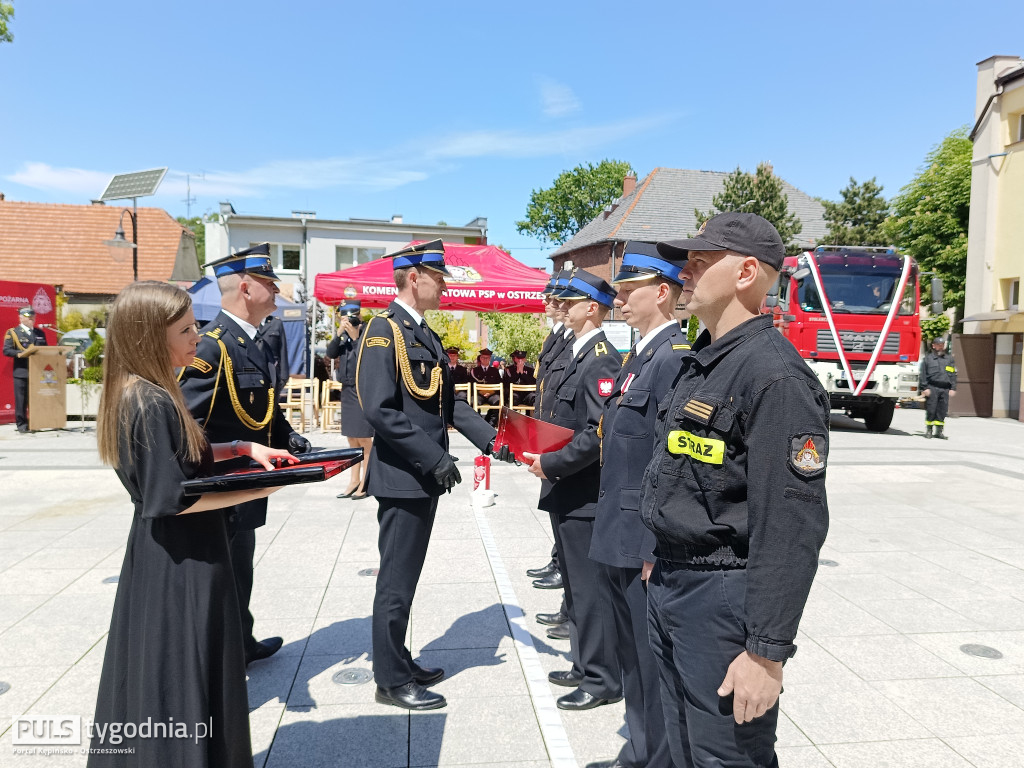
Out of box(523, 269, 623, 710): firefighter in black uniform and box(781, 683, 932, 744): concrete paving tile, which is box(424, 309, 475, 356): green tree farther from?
box(781, 683, 932, 744): concrete paving tile

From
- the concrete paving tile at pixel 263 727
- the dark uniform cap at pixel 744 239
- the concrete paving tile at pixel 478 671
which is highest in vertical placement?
the dark uniform cap at pixel 744 239

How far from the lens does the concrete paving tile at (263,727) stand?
320 cm

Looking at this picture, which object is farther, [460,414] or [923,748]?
Result: [460,414]

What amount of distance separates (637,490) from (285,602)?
3.11 metres

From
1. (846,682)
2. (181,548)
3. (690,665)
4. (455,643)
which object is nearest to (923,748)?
(846,682)

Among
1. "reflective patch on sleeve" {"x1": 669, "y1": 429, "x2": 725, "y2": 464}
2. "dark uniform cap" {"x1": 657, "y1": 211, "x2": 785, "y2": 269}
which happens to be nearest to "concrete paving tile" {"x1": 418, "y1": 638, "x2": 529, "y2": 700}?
"reflective patch on sleeve" {"x1": 669, "y1": 429, "x2": 725, "y2": 464}

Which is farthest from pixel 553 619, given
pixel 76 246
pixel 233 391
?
pixel 76 246

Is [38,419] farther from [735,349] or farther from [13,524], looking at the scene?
[735,349]

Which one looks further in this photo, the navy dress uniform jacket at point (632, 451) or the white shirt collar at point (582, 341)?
the white shirt collar at point (582, 341)

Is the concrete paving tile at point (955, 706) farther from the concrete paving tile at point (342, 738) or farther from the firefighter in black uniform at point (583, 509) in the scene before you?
the concrete paving tile at point (342, 738)

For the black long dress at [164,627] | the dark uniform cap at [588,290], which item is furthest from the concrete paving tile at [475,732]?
the dark uniform cap at [588,290]

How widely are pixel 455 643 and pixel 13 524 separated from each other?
5134 mm

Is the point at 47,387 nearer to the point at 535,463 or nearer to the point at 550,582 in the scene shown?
the point at 550,582

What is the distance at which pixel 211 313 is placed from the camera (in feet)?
40.5
